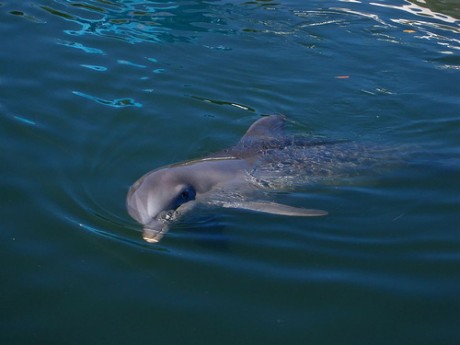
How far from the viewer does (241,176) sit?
22.4ft

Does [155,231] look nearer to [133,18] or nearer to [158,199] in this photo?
[158,199]

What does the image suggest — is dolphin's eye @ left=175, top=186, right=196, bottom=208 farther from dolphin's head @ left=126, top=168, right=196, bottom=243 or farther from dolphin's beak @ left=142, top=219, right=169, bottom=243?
dolphin's beak @ left=142, top=219, right=169, bottom=243

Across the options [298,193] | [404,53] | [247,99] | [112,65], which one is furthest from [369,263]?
[404,53]

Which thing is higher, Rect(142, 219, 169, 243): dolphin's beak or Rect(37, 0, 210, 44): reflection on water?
Rect(37, 0, 210, 44): reflection on water

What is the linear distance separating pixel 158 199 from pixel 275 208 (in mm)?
1117

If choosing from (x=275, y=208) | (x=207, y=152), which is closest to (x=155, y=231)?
(x=275, y=208)

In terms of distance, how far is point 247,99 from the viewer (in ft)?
28.7

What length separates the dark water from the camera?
13.9 feet

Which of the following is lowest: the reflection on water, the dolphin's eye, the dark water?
the dolphin's eye

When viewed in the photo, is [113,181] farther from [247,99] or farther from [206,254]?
[247,99]

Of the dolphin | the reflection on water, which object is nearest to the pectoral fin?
the dolphin

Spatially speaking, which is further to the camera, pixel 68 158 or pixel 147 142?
pixel 147 142

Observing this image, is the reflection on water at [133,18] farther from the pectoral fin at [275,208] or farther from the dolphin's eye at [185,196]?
the pectoral fin at [275,208]

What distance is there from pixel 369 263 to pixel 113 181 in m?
2.68
